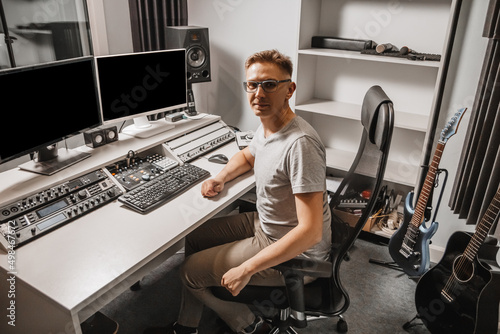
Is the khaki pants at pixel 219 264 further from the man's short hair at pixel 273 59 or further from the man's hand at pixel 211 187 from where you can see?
the man's short hair at pixel 273 59

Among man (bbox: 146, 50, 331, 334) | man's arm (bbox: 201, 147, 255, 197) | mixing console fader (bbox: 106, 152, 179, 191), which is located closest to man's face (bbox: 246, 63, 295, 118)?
man (bbox: 146, 50, 331, 334)

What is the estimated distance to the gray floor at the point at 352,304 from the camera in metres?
1.89

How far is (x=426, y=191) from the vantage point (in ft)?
6.56

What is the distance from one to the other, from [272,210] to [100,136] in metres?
1.00

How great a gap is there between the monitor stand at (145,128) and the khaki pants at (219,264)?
2.17 feet

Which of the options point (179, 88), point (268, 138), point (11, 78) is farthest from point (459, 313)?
point (11, 78)

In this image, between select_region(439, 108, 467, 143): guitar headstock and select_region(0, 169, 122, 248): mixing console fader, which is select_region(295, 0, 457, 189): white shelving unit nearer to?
select_region(439, 108, 467, 143): guitar headstock

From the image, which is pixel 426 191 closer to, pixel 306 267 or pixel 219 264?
pixel 306 267

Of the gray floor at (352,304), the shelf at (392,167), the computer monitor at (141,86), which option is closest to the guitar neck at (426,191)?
the shelf at (392,167)

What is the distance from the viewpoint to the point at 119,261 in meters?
1.29

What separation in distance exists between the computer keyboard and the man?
0.93ft

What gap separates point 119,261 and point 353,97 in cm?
187

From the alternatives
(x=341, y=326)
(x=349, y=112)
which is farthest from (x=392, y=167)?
(x=341, y=326)

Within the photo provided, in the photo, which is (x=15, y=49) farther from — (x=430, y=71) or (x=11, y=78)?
(x=430, y=71)
